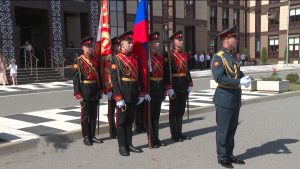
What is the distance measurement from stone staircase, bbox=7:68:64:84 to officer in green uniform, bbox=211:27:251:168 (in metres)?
17.4

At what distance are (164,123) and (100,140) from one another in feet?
6.90

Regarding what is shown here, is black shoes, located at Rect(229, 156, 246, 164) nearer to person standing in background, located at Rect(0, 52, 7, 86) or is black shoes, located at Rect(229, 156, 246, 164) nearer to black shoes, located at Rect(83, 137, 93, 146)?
black shoes, located at Rect(83, 137, 93, 146)

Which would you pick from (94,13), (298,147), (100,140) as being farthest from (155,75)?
(94,13)

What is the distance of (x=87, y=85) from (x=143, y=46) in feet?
3.92

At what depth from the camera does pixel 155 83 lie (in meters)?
6.32

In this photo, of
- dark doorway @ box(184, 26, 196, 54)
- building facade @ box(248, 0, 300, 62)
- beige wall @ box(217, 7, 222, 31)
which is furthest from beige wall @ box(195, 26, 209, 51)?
building facade @ box(248, 0, 300, 62)

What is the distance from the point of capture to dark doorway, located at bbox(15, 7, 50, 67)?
2447 centimetres

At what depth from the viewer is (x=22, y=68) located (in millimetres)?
22484

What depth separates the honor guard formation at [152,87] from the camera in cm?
511

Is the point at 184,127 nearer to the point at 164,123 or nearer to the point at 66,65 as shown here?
the point at 164,123

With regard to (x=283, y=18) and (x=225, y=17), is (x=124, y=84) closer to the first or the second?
(x=225, y=17)

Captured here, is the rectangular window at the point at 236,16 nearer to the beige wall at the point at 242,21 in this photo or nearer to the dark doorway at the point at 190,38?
the beige wall at the point at 242,21

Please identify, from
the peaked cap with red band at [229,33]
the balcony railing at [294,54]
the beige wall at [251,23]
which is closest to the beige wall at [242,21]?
the beige wall at [251,23]

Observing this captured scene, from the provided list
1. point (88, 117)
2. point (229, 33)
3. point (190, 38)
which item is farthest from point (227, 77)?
point (190, 38)
